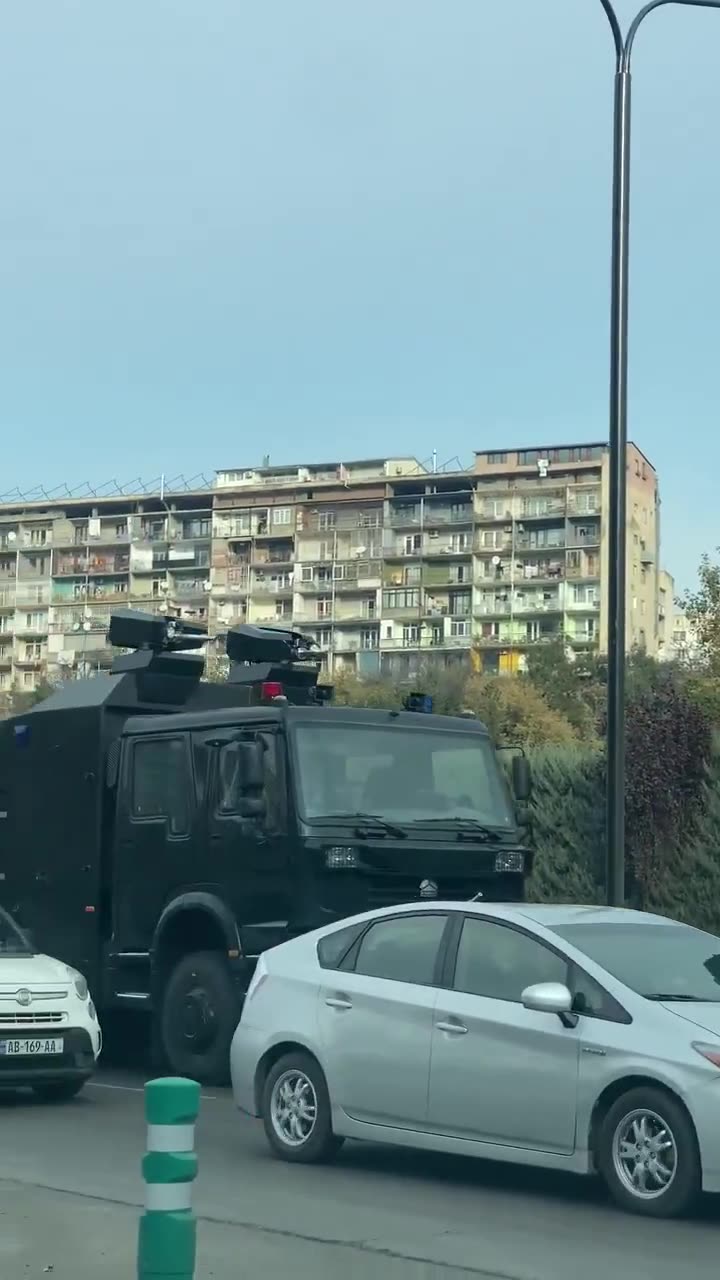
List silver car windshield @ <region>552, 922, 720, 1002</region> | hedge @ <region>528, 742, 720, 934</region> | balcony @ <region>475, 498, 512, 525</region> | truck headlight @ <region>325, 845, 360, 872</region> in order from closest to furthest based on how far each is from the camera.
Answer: silver car windshield @ <region>552, 922, 720, 1002</region> → truck headlight @ <region>325, 845, 360, 872</region> → hedge @ <region>528, 742, 720, 934</region> → balcony @ <region>475, 498, 512, 525</region>

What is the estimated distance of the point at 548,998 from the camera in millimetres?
9023

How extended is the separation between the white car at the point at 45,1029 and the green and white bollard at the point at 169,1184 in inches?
289

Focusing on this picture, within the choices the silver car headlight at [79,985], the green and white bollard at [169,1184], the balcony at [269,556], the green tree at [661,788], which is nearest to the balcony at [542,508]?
the balcony at [269,556]

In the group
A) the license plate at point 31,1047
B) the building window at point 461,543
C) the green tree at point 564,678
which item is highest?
the building window at point 461,543

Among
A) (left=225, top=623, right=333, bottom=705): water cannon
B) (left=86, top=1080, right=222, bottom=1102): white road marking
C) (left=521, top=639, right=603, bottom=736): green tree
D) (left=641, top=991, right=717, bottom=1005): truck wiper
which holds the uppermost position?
(left=521, top=639, right=603, bottom=736): green tree

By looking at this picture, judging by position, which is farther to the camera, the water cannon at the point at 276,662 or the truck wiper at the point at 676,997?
the water cannon at the point at 276,662

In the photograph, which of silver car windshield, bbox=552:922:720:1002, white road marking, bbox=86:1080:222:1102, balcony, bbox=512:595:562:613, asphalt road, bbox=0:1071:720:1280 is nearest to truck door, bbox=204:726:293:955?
white road marking, bbox=86:1080:222:1102

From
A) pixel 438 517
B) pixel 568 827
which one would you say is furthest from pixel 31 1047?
pixel 438 517

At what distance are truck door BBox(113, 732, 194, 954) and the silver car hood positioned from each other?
6.18 metres

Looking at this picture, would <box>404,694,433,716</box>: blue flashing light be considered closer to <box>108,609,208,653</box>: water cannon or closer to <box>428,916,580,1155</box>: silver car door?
<box>108,609,208,653</box>: water cannon

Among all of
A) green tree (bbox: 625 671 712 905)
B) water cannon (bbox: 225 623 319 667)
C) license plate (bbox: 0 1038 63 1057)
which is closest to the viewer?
license plate (bbox: 0 1038 63 1057)

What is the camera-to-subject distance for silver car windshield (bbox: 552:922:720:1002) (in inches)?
366

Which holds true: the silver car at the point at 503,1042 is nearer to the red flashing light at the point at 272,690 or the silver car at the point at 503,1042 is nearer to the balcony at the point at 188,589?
the red flashing light at the point at 272,690

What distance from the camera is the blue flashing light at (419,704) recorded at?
15.6 m
